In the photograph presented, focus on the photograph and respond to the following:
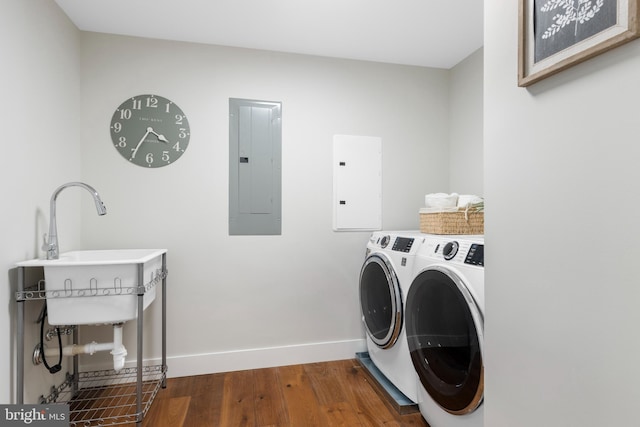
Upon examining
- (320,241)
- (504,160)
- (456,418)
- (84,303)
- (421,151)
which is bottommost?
(456,418)

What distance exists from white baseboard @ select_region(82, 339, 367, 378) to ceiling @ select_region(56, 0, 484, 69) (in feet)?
6.93

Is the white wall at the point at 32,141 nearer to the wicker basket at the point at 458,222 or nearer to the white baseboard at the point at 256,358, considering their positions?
the white baseboard at the point at 256,358

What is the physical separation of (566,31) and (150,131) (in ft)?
7.13

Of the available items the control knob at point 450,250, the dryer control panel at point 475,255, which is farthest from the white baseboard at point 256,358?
the dryer control panel at point 475,255

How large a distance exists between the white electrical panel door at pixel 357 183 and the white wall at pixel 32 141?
1674 millimetres

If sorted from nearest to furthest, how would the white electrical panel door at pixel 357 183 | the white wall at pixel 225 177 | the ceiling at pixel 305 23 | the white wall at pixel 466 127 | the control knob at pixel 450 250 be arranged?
1. the control knob at pixel 450 250
2. the ceiling at pixel 305 23
3. the white wall at pixel 225 177
4. the white wall at pixel 466 127
5. the white electrical panel door at pixel 357 183

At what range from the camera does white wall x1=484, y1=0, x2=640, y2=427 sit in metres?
0.58

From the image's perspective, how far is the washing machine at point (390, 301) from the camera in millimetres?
1691

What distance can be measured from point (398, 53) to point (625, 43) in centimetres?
196

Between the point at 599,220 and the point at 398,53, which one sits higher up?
the point at 398,53

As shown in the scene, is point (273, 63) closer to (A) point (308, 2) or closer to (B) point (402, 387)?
(A) point (308, 2)

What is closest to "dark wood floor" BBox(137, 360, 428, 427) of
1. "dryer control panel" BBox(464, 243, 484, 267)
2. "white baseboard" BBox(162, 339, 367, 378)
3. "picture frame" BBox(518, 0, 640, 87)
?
"white baseboard" BBox(162, 339, 367, 378)

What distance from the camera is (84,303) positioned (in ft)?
4.81

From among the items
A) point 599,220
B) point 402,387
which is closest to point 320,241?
point 402,387
